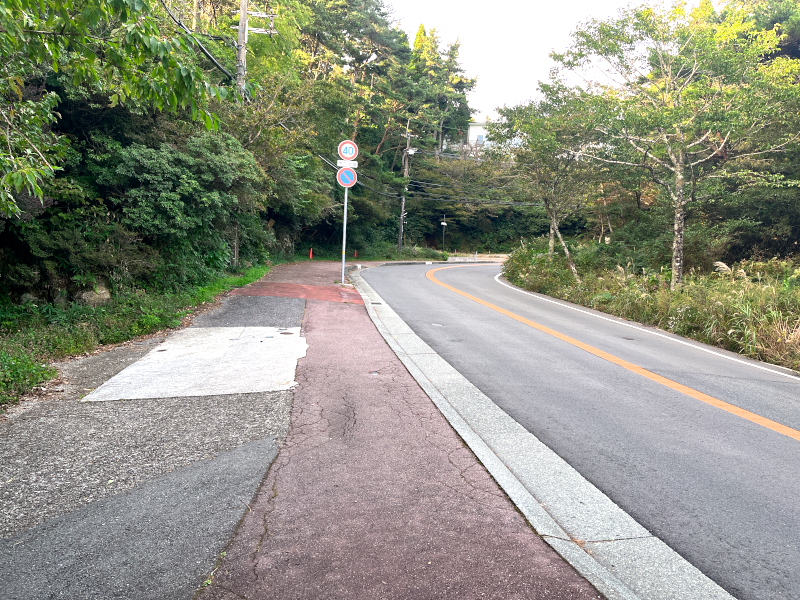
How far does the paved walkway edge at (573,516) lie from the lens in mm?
2617

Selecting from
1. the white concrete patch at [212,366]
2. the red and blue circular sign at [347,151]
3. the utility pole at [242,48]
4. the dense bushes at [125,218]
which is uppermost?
the utility pole at [242,48]

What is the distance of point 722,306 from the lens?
10688mm

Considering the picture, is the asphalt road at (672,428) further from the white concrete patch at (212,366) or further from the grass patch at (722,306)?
the white concrete patch at (212,366)

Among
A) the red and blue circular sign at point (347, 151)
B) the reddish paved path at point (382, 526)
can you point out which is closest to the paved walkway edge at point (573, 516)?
the reddish paved path at point (382, 526)

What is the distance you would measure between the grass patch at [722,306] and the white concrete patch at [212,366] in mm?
7653

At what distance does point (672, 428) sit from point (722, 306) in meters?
7.05

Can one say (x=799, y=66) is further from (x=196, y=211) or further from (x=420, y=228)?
(x=420, y=228)

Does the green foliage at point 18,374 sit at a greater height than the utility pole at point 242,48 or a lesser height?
lesser

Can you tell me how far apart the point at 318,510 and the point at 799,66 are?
16774mm

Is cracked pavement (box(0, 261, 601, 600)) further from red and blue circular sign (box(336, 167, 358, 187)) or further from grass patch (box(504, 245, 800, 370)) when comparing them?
red and blue circular sign (box(336, 167, 358, 187))

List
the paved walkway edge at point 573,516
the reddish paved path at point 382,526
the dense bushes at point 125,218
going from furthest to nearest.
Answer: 1. the dense bushes at point 125,218
2. the paved walkway edge at point 573,516
3. the reddish paved path at point 382,526

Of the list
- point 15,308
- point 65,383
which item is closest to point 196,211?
point 15,308

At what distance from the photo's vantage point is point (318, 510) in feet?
10.4

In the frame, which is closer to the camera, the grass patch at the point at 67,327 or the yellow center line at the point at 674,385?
the yellow center line at the point at 674,385
